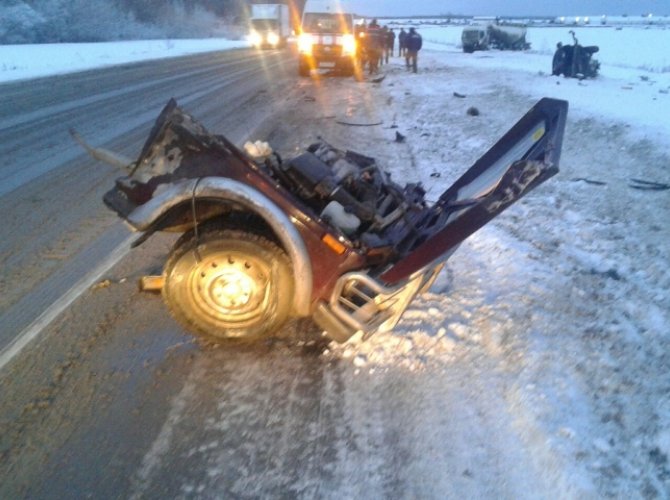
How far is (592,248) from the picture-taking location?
15.4 feet

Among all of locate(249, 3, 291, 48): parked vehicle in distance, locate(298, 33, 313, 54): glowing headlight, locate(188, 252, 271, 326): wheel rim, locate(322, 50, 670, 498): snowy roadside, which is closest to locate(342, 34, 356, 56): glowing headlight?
locate(298, 33, 313, 54): glowing headlight

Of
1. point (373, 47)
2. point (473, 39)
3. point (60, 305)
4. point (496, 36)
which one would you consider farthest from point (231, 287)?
point (496, 36)

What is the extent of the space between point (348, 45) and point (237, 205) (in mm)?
18697

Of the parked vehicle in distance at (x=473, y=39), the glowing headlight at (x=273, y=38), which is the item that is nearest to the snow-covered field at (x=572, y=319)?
the parked vehicle in distance at (x=473, y=39)

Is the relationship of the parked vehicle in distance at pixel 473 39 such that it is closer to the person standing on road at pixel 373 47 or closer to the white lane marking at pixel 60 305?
the person standing on road at pixel 373 47

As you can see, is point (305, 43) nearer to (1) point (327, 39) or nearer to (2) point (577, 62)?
(1) point (327, 39)

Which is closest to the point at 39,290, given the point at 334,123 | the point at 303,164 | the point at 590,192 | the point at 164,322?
the point at 164,322

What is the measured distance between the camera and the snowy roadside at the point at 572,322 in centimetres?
247

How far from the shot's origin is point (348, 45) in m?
20.0

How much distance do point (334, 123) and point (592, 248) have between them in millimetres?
7205

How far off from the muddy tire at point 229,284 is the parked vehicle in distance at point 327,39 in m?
18.4

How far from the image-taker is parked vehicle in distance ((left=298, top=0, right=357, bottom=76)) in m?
19.9

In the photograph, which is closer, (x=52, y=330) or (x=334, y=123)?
(x=52, y=330)

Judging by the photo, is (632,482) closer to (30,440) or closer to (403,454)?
(403,454)
